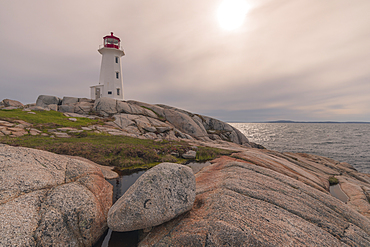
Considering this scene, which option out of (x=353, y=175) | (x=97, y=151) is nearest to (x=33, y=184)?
(x=97, y=151)

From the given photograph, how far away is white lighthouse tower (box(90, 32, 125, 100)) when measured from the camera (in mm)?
49344

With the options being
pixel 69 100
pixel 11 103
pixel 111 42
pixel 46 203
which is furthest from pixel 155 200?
pixel 11 103

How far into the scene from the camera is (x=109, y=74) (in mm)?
49812

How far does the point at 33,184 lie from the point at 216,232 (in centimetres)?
701

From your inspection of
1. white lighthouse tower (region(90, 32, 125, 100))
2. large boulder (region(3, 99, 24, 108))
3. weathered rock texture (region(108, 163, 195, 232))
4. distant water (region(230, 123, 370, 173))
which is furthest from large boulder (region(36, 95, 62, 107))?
distant water (region(230, 123, 370, 173))

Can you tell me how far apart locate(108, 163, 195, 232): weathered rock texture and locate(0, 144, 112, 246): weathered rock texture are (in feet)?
3.63

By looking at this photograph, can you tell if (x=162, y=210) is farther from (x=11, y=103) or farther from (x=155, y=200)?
(x=11, y=103)

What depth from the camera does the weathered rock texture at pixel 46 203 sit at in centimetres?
500

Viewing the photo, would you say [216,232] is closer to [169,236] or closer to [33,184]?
[169,236]

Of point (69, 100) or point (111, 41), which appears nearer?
point (69, 100)

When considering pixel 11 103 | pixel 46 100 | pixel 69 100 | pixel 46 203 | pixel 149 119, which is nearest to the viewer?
pixel 46 203

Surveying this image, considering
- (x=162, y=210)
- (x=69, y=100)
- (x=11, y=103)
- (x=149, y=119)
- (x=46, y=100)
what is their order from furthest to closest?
(x=46, y=100) < (x=69, y=100) < (x=11, y=103) < (x=149, y=119) < (x=162, y=210)

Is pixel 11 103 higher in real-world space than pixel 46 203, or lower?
higher

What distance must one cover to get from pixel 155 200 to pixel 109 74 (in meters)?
52.0
